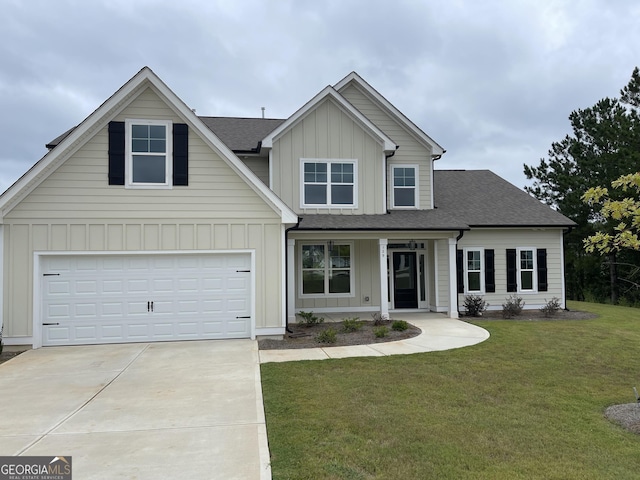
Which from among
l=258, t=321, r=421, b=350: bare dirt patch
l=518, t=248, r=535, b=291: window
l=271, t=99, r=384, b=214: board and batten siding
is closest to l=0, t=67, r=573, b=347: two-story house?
l=258, t=321, r=421, b=350: bare dirt patch

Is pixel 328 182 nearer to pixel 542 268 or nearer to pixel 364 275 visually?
pixel 364 275

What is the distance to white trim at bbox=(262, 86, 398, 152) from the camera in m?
14.0

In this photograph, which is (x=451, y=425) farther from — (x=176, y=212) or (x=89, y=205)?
(x=89, y=205)

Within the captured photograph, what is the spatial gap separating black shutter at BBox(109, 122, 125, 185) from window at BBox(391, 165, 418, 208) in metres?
8.91

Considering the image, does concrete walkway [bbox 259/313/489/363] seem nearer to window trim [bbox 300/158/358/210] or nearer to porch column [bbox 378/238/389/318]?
porch column [bbox 378/238/389/318]

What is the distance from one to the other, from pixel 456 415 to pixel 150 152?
9.26 metres

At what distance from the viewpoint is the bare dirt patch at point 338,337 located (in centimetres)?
1021

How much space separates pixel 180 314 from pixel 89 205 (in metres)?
3.47

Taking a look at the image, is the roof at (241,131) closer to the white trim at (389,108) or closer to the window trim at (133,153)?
the white trim at (389,108)

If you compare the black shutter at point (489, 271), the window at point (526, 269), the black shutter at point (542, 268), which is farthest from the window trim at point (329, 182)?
the black shutter at point (542, 268)

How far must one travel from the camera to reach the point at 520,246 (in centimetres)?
1588

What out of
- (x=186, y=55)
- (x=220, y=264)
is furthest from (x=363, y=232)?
(x=186, y=55)

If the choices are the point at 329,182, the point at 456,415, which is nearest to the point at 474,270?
the point at 329,182

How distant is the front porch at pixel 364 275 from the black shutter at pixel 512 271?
2559 millimetres
